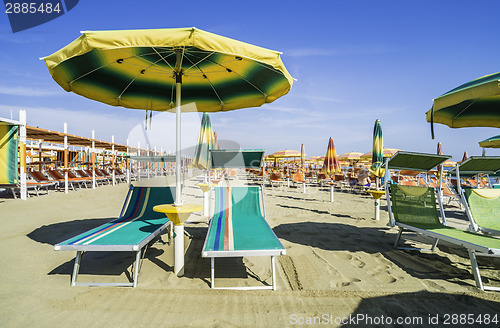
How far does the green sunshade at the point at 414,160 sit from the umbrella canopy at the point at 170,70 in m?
2.27

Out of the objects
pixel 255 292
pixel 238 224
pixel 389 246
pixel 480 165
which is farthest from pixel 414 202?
pixel 255 292

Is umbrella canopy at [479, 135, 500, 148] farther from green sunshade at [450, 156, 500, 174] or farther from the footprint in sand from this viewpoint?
the footprint in sand

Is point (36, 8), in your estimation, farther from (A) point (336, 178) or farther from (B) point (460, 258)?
(A) point (336, 178)

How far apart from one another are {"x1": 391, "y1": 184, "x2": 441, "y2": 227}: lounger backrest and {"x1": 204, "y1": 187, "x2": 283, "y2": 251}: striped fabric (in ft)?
6.94

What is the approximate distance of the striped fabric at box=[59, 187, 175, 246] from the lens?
259 centimetres

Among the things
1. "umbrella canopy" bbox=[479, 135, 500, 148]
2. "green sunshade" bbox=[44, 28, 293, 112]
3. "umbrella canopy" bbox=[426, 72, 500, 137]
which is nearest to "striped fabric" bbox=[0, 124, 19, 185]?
"green sunshade" bbox=[44, 28, 293, 112]

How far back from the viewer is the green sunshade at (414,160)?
152 inches

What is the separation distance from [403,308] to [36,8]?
303 inches

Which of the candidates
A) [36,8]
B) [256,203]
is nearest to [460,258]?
[256,203]

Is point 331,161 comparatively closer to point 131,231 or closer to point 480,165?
point 480,165

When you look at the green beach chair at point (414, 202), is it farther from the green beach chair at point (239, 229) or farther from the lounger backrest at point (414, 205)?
the green beach chair at point (239, 229)

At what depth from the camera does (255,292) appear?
2426 mm

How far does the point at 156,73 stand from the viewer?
11.4 ft

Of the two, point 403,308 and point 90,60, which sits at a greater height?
point 90,60
